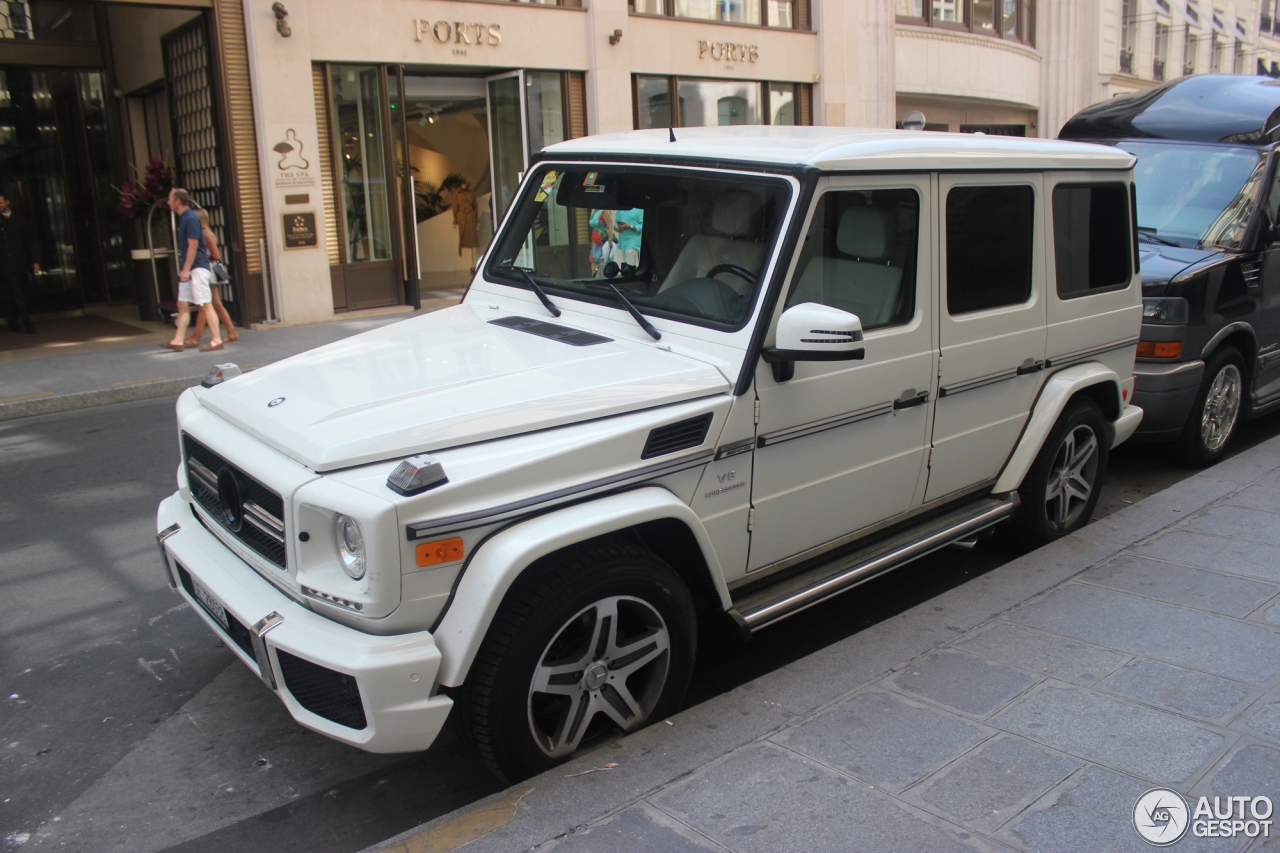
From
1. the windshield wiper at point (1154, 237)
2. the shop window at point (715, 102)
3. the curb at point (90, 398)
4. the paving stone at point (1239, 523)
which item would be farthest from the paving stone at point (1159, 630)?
the shop window at point (715, 102)

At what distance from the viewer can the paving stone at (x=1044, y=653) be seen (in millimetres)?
3598

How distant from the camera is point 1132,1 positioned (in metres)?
31.8

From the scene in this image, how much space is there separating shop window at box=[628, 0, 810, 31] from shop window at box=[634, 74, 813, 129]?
1102mm

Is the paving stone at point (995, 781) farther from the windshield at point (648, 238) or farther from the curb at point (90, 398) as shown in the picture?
the curb at point (90, 398)

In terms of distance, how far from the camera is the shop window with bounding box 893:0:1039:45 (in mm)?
24484

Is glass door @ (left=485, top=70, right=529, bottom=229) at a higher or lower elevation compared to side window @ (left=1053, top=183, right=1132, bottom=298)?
higher

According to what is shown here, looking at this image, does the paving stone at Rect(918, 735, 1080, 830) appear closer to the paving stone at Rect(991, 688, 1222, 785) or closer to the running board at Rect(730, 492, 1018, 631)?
the paving stone at Rect(991, 688, 1222, 785)

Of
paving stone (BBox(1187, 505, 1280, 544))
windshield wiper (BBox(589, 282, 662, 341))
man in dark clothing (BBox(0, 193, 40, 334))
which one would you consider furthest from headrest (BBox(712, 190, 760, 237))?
man in dark clothing (BBox(0, 193, 40, 334))

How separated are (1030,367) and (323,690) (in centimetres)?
340

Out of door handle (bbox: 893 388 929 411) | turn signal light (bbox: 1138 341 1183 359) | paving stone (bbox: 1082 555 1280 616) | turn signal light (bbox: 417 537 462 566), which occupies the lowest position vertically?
paving stone (bbox: 1082 555 1280 616)

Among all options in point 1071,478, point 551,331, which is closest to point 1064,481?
point 1071,478

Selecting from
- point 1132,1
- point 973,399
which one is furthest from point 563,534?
point 1132,1

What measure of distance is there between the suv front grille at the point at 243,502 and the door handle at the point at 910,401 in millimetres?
2353

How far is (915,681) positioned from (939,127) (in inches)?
982
